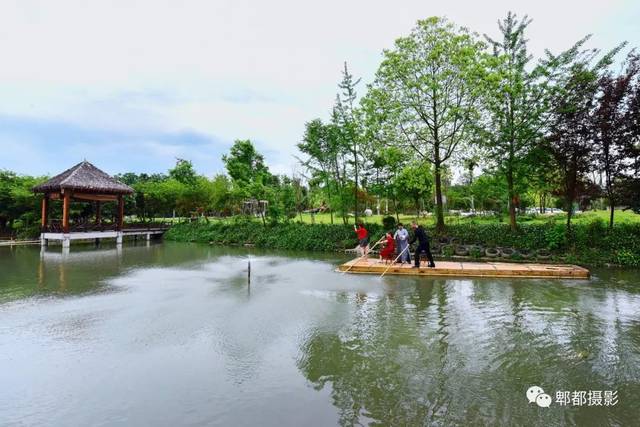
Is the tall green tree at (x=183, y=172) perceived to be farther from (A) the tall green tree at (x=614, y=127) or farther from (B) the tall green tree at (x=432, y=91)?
(A) the tall green tree at (x=614, y=127)

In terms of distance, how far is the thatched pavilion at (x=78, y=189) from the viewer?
26.2 m

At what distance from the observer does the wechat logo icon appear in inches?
193

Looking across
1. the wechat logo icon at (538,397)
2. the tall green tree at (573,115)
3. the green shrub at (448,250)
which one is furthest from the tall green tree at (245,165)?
the wechat logo icon at (538,397)

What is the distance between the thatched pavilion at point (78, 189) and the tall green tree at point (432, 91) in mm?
20598

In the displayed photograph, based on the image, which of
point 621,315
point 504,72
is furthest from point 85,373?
point 504,72

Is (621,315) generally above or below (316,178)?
below

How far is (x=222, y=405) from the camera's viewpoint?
16.0 feet

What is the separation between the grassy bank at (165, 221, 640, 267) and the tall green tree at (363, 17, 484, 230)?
108 inches

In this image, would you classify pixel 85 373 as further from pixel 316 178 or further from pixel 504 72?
pixel 316 178

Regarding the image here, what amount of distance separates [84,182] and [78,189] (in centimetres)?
75

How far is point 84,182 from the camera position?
89.2 ft

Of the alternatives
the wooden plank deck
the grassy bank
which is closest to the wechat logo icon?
the wooden plank deck

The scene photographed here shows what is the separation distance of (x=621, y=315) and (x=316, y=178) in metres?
23.1

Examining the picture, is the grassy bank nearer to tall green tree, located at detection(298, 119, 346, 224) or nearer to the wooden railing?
tall green tree, located at detection(298, 119, 346, 224)
